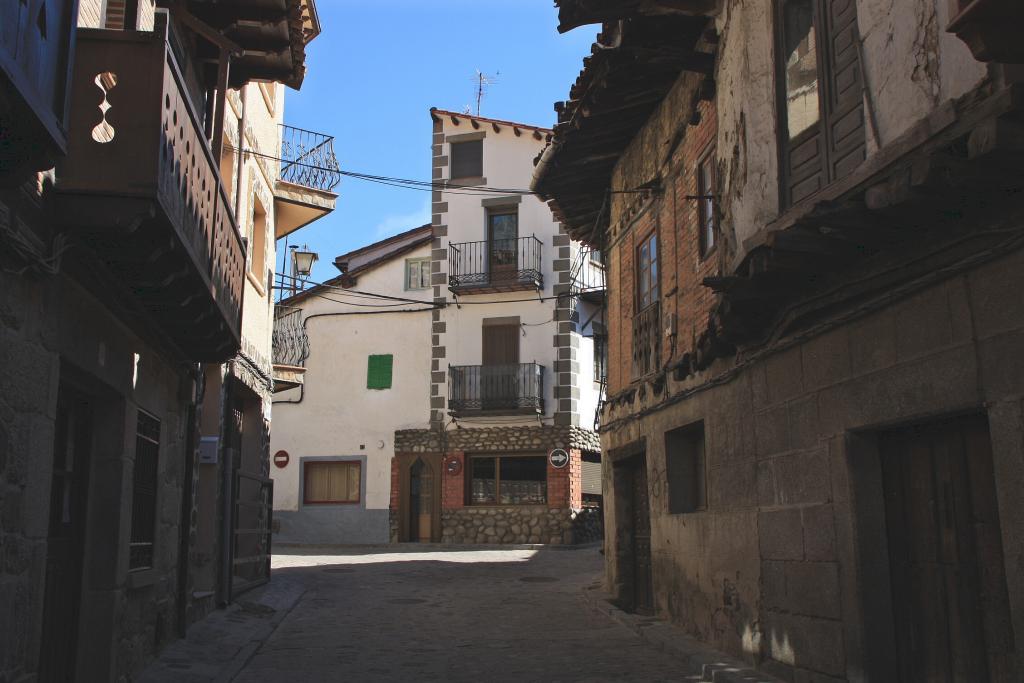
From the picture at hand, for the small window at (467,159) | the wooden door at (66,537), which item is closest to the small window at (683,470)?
the wooden door at (66,537)

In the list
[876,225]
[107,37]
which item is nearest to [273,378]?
[107,37]

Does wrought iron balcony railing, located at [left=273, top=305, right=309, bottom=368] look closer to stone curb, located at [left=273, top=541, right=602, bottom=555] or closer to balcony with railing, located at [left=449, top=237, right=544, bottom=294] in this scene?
stone curb, located at [left=273, top=541, right=602, bottom=555]

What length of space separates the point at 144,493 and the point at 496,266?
18.7m

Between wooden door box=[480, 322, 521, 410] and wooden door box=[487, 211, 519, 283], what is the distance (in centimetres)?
134

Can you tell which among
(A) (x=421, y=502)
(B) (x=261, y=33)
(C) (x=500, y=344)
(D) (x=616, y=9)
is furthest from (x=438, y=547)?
(D) (x=616, y=9)

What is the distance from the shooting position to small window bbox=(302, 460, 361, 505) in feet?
87.7

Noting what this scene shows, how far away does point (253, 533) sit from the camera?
1299cm

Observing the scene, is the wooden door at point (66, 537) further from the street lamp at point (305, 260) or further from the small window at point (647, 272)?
the street lamp at point (305, 260)

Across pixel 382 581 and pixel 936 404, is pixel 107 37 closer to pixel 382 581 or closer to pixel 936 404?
pixel 936 404

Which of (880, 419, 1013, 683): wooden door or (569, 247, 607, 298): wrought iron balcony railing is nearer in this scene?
(880, 419, 1013, 683): wooden door

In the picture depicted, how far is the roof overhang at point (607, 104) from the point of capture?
9.32 m

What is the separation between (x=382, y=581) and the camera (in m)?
15.6

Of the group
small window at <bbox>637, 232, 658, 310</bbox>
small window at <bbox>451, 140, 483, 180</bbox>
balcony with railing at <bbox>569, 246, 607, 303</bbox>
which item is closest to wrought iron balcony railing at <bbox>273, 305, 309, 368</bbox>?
small window at <bbox>451, 140, 483, 180</bbox>

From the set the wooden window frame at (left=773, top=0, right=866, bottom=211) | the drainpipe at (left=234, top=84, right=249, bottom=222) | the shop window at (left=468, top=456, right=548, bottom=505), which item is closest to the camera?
the wooden window frame at (left=773, top=0, right=866, bottom=211)
